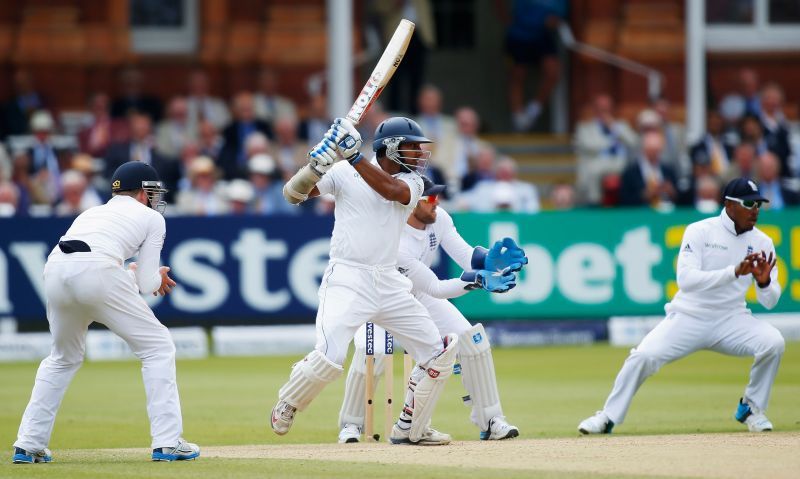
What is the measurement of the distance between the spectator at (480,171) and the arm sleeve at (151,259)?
9478 millimetres

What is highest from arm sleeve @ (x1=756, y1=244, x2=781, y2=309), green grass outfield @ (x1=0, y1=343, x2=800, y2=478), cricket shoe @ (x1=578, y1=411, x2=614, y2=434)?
arm sleeve @ (x1=756, y1=244, x2=781, y2=309)

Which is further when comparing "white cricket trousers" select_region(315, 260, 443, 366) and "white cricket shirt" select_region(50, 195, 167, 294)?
"white cricket trousers" select_region(315, 260, 443, 366)

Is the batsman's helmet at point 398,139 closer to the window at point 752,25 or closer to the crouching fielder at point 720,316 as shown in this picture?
the crouching fielder at point 720,316

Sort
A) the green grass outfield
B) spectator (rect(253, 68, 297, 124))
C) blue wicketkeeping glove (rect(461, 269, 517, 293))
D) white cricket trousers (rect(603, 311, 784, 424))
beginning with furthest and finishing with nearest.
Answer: spectator (rect(253, 68, 297, 124)) < white cricket trousers (rect(603, 311, 784, 424)) < blue wicketkeeping glove (rect(461, 269, 517, 293)) < the green grass outfield

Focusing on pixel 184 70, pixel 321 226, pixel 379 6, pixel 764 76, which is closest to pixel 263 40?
pixel 184 70

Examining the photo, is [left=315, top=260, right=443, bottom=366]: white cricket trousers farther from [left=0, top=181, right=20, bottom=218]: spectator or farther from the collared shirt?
[left=0, top=181, right=20, bottom=218]: spectator

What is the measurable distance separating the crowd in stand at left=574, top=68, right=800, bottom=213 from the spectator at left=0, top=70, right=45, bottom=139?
273 inches

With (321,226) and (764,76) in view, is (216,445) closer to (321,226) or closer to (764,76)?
(321,226)

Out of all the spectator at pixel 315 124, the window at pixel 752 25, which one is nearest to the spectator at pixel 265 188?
the spectator at pixel 315 124

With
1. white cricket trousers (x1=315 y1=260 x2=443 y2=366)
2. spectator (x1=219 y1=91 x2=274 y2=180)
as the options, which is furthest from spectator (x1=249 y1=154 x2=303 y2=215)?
white cricket trousers (x1=315 y1=260 x2=443 y2=366)

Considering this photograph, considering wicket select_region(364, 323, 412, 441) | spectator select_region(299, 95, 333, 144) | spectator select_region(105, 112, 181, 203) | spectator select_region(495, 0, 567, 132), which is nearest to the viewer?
wicket select_region(364, 323, 412, 441)

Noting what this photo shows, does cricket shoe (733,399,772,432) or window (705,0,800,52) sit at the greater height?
window (705,0,800,52)

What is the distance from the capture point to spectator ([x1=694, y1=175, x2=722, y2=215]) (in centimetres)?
1762

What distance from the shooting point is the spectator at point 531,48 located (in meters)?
21.4
